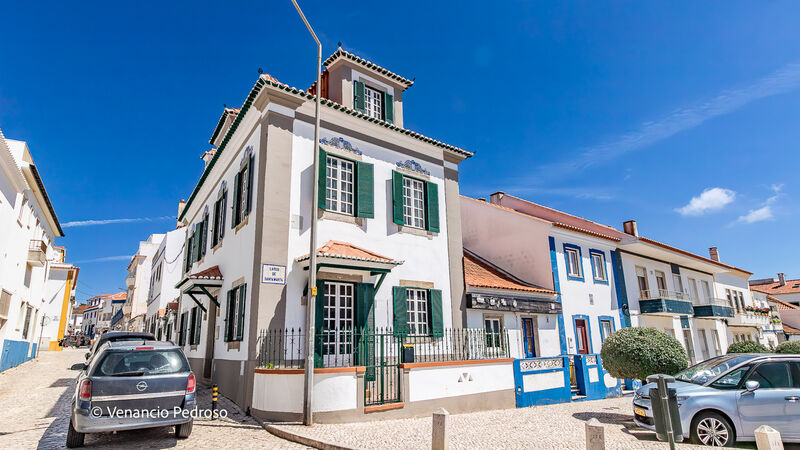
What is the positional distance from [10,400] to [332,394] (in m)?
9.54

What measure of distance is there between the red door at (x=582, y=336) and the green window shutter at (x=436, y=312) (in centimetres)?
849

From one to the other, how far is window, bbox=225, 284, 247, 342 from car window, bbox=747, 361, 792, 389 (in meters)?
11.1

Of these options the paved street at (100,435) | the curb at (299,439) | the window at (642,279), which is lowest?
the curb at (299,439)

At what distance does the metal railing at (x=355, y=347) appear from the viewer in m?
10.2

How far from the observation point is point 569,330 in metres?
18.6

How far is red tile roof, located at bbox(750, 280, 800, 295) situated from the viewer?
1901 inches

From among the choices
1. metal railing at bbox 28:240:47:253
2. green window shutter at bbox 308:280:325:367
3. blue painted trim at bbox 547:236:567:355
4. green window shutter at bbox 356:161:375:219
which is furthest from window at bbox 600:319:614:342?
metal railing at bbox 28:240:47:253

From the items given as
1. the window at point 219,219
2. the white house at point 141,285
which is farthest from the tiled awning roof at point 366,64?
the white house at point 141,285

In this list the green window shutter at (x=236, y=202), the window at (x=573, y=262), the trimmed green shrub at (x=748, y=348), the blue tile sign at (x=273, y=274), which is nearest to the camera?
the blue tile sign at (x=273, y=274)

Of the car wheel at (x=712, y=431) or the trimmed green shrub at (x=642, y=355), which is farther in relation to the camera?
the trimmed green shrub at (x=642, y=355)

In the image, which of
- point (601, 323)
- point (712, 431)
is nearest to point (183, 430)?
point (712, 431)

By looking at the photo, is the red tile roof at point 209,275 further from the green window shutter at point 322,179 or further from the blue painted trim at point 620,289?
the blue painted trim at point 620,289

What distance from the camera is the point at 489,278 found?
1712 cm

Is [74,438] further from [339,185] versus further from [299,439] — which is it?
[339,185]
